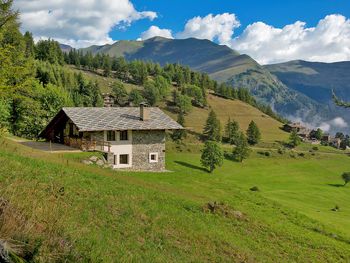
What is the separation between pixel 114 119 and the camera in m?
52.3

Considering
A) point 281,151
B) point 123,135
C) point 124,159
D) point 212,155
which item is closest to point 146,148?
point 124,159

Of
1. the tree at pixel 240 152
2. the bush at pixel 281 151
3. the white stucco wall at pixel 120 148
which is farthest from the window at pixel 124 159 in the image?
the bush at pixel 281 151

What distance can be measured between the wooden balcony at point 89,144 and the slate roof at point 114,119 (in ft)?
5.41

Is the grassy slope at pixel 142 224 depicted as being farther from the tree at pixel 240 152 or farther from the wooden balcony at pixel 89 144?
the tree at pixel 240 152

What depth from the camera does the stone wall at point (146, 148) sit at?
2085 inches

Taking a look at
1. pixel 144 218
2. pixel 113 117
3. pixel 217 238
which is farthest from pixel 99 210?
pixel 113 117

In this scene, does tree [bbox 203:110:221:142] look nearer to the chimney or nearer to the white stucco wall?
the chimney

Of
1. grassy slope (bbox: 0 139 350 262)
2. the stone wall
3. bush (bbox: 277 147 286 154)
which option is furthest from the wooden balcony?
bush (bbox: 277 147 286 154)

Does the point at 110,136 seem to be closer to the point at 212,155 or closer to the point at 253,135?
the point at 212,155

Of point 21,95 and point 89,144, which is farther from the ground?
point 21,95

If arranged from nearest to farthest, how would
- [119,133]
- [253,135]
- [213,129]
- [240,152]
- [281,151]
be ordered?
[119,133], [240,152], [281,151], [213,129], [253,135]

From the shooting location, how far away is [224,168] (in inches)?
4998

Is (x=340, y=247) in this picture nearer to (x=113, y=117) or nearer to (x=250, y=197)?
(x=250, y=197)

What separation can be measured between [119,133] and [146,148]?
13.6 ft
